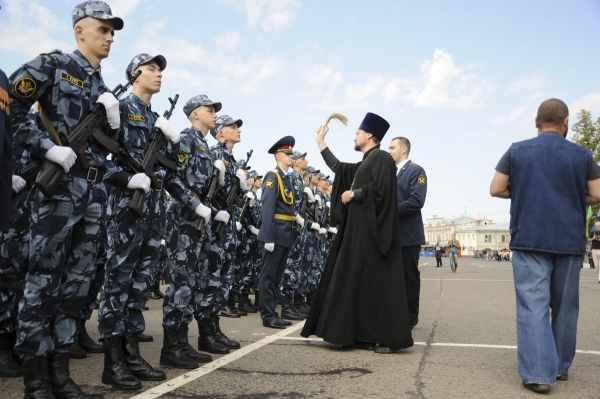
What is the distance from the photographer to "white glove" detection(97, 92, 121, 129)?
11.9 feet

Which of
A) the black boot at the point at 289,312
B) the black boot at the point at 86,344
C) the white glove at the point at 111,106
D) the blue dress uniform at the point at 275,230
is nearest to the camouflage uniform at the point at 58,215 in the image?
the white glove at the point at 111,106

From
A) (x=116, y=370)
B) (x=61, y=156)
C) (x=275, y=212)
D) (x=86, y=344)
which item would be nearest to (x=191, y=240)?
(x=116, y=370)

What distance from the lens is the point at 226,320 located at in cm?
784

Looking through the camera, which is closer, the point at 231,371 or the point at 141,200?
the point at 141,200

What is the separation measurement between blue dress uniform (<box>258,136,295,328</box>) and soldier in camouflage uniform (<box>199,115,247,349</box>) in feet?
3.38

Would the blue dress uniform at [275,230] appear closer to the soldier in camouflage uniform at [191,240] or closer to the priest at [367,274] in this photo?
the priest at [367,274]

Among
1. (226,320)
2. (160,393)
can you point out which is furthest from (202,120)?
(226,320)

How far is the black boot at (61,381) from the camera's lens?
3.43m

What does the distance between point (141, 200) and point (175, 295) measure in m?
1.09

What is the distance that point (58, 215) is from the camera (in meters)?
3.43

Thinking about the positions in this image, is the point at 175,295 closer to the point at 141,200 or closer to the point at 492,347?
the point at 141,200

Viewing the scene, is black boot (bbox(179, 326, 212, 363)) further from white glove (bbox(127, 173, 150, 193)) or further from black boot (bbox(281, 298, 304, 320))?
black boot (bbox(281, 298, 304, 320))

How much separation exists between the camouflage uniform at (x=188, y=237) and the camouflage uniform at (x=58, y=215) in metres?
1.11

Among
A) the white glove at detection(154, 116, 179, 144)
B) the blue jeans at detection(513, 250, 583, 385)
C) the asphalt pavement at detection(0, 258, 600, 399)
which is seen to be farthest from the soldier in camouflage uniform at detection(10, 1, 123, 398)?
the blue jeans at detection(513, 250, 583, 385)
